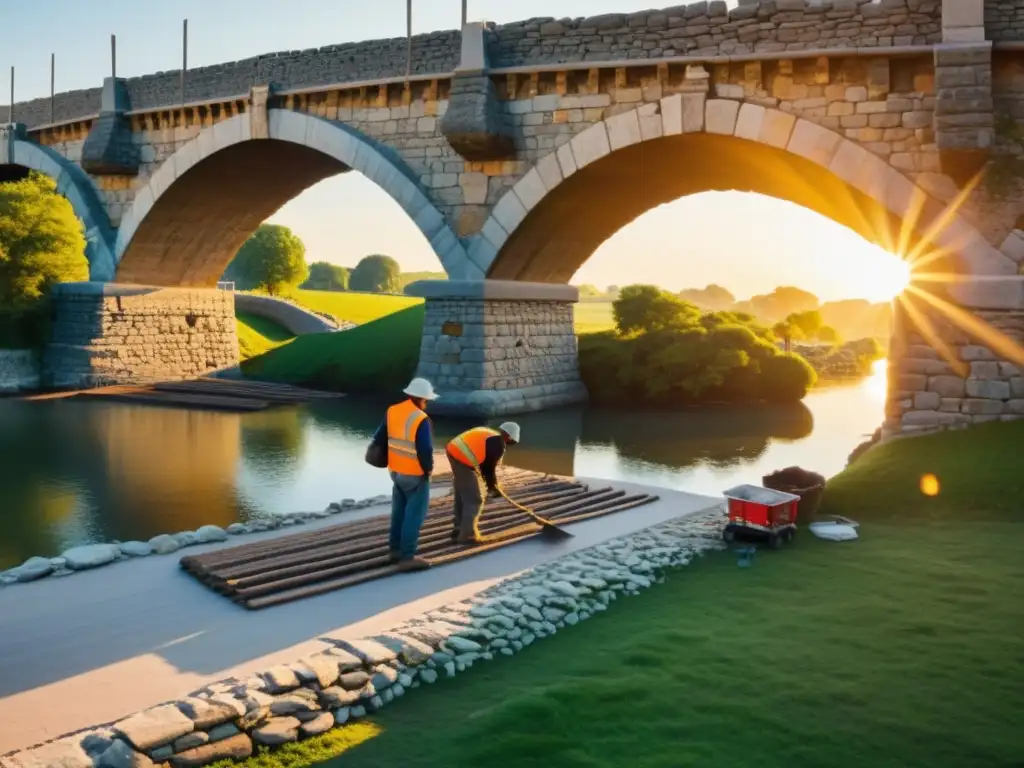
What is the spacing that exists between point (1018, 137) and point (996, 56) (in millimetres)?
1355

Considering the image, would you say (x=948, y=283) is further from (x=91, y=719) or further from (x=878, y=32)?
(x=91, y=719)

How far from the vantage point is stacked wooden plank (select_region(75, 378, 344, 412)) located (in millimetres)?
24266

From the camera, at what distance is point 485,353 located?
20.9 meters

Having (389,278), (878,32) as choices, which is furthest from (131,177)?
(389,278)

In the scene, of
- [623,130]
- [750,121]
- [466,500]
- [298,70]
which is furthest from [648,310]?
[466,500]

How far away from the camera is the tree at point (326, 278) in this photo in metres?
96.6

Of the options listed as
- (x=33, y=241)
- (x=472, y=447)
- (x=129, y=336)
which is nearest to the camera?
(x=472, y=447)

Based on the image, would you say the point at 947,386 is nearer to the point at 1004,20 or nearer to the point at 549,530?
the point at 1004,20

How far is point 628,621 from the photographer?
706cm

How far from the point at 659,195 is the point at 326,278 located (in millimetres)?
77716

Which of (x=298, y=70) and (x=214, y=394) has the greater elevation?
(x=298, y=70)

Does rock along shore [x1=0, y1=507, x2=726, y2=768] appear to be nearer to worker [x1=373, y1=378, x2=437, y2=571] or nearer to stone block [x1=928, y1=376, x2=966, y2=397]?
worker [x1=373, y1=378, x2=437, y2=571]

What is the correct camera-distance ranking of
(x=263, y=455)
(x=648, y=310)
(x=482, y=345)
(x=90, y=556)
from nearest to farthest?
1. (x=90, y=556)
2. (x=263, y=455)
3. (x=482, y=345)
4. (x=648, y=310)

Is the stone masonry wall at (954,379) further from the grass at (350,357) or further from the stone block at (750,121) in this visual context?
the grass at (350,357)
